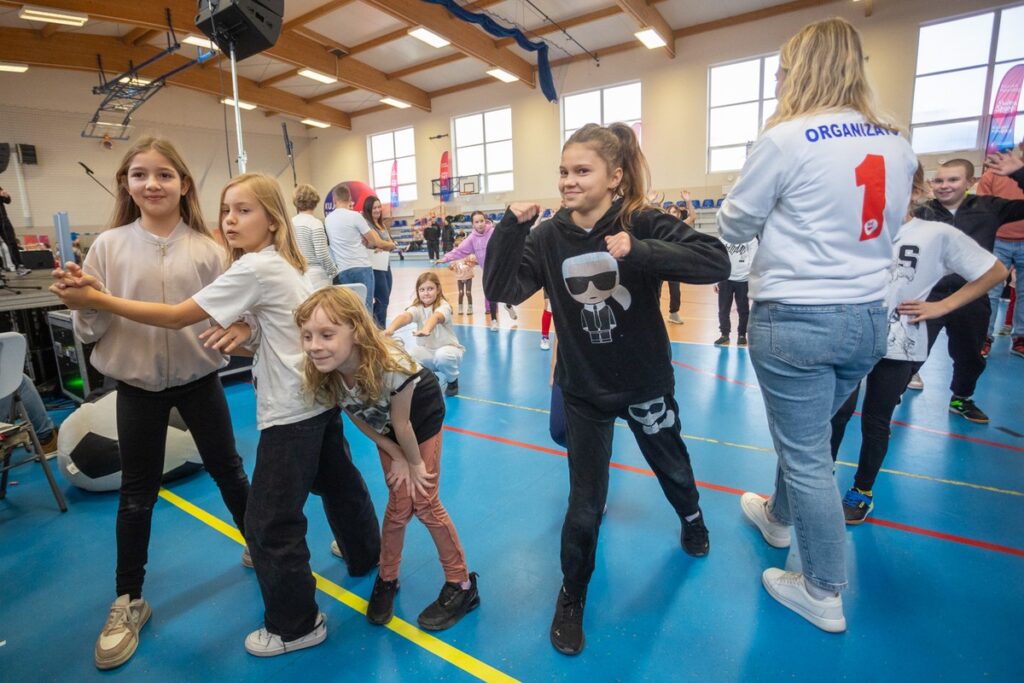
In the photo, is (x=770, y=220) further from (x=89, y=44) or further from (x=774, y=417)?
(x=89, y=44)

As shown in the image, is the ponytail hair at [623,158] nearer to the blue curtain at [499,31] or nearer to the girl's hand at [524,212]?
the girl's hand at [524,212]

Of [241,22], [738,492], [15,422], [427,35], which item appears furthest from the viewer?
[427,35]

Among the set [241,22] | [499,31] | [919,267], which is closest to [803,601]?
[919,267]

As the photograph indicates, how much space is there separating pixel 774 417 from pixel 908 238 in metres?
1.18

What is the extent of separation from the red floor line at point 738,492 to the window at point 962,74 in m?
13.8

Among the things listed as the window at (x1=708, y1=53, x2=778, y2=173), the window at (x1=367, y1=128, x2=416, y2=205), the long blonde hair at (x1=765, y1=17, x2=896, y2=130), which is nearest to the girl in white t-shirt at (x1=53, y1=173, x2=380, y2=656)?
the long blonde hair at (x1=765, y1=17, x2=896, y2=130)

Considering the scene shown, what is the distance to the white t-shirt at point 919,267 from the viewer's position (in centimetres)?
204

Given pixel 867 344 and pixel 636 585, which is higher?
pixel 867 344

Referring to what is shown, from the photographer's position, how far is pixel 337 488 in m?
1.94

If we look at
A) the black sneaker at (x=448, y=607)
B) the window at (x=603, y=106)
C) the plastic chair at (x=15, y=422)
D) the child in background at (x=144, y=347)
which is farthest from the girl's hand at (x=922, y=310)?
the window at (x=603, y=106)

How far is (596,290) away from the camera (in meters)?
1.60

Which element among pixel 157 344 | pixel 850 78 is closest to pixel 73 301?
pixel 157 344

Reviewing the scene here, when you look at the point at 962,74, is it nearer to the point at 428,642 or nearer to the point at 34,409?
the point at 428,642

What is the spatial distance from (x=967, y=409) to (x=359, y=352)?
13.2 feet
